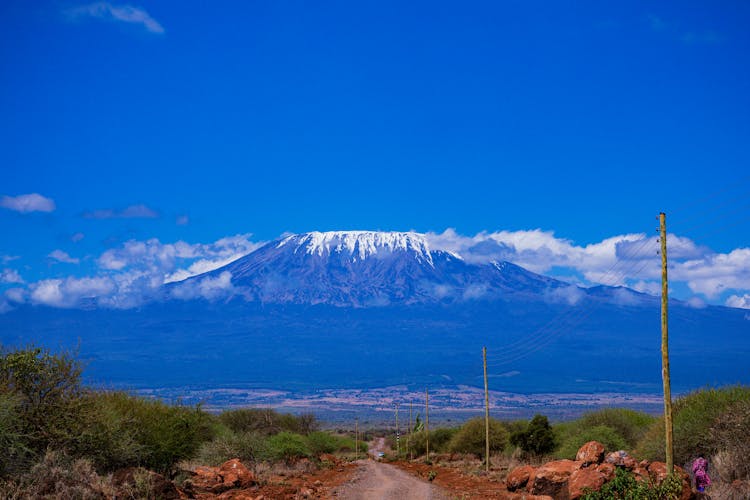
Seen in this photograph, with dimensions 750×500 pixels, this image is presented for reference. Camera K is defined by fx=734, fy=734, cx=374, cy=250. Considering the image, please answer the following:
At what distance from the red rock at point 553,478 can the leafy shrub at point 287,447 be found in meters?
19.4

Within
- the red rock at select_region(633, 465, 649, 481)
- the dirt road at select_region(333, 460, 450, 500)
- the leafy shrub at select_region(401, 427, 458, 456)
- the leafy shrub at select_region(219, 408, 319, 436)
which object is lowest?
the leafy shrub at select_region(401, 427, 458, 456)

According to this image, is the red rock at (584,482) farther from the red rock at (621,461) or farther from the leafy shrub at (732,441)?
the leafy shrub at (732,441)

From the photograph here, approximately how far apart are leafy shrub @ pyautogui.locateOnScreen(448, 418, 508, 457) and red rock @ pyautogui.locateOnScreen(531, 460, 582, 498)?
2903 cm

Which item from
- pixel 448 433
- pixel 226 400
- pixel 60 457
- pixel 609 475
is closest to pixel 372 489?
pixel 609 475

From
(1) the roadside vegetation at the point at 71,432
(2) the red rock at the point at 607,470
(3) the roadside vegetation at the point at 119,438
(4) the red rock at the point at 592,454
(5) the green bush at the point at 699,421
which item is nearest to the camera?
(1) the roadside vegetation at the point at 71,432

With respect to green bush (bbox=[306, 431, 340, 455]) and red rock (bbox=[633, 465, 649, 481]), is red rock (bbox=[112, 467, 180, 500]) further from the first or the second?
green bush (bbox=[306, 431, 340, 455])

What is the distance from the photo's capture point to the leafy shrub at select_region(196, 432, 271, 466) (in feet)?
101

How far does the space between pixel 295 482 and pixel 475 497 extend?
864 cm

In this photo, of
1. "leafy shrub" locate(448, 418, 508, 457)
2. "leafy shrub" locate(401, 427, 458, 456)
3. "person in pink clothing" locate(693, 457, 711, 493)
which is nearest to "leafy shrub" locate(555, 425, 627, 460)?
"leafy shrub" locate(448, 418, 508, 457)

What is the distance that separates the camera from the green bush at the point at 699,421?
25.4 m

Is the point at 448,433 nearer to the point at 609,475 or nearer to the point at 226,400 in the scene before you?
the point at 609,475

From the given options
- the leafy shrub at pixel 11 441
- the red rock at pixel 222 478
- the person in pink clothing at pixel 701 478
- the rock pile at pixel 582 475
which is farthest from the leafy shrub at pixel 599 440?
the leafy shrub at pixel 11 441

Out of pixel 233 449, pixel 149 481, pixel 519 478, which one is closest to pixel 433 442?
pixel 233 449

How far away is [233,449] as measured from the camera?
107 ft
